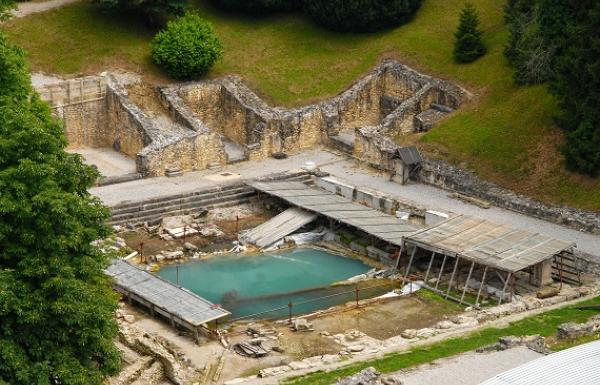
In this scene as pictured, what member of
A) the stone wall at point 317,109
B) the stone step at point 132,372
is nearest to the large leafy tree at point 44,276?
the stone step at point 132,372

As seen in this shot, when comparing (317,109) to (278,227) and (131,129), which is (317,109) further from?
(278,227)

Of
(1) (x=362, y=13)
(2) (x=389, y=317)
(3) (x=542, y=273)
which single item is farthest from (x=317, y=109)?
(2) (x=389, y=317)

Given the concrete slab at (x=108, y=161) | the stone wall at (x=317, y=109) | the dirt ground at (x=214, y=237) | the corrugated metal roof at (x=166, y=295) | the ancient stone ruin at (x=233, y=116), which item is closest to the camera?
the corrugated metal roof at (x=166, y=295)

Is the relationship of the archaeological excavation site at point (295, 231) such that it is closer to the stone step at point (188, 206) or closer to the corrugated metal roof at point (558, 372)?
the stone step at point (188, 206)

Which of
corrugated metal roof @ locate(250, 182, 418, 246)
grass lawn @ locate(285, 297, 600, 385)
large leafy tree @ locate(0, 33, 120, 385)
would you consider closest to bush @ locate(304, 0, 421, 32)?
corrugated metal roof @ locate(250, 182, 418, 246)

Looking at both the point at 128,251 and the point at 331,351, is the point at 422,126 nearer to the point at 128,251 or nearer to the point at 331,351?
the point at 128,251

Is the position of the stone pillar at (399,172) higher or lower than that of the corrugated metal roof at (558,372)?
lower

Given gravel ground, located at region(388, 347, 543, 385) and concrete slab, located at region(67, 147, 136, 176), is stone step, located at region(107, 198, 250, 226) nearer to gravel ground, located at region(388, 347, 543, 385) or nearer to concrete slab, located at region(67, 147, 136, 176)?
concrete slab, located at region(67, 147, 136, 176)
